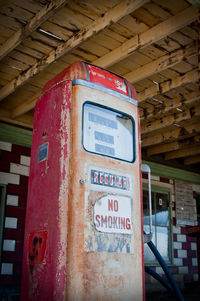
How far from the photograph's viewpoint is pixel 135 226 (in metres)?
2.32

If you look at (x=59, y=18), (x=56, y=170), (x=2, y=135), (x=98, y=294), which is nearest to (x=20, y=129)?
(x=2, y=135)

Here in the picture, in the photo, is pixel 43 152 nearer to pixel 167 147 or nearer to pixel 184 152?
pixel 167 147

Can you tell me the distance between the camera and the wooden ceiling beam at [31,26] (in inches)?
119

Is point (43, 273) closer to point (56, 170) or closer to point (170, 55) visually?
point (56, 170)

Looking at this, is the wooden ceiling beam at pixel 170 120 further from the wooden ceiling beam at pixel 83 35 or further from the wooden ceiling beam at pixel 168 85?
the wooden ceiling beam at pixel 83 35

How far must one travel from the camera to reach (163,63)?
3.97 metres

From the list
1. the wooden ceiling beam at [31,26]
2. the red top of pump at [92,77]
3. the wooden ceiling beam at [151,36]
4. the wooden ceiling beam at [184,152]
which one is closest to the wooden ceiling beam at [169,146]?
the wooden ceiling beam at [184,152]

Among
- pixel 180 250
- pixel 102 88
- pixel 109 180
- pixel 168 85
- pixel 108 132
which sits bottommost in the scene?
pixel 180 250

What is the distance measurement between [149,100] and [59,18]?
2058 millimetres

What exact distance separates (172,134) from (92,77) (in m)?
3.99

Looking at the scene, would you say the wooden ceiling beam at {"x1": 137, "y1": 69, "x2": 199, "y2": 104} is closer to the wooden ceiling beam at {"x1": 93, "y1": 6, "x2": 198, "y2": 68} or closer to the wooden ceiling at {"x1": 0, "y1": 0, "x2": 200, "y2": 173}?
the wooden ceiling at {"x1": 0, "y1": 0, "x2": 200, "y2": 173}

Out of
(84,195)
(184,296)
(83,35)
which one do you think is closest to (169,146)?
(184,296)

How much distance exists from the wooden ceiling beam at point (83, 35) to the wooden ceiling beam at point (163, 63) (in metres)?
0.98

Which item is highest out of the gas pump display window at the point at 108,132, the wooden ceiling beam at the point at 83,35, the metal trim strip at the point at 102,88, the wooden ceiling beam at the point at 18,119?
→ the wooden ceiling beam at the point at 83,35
